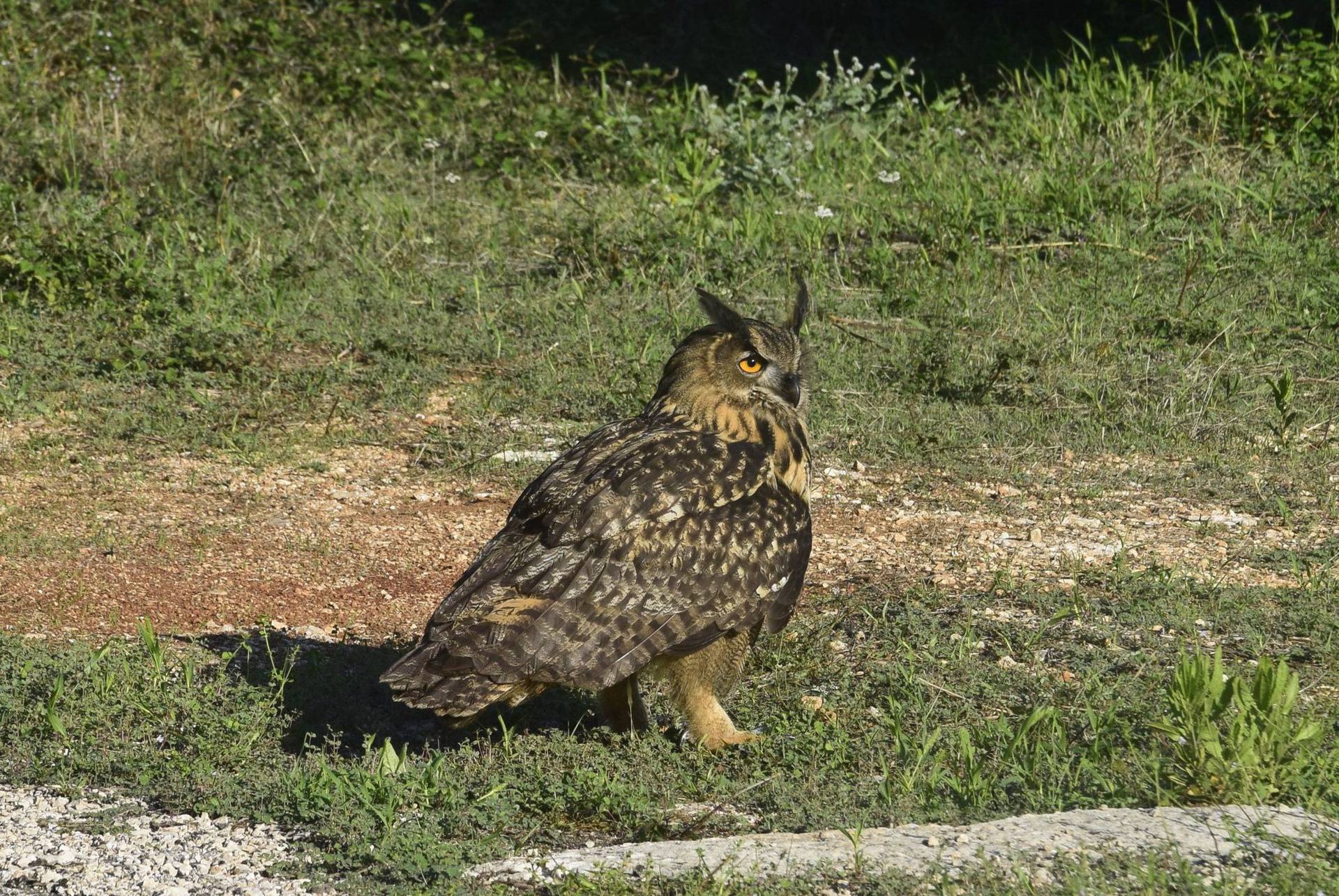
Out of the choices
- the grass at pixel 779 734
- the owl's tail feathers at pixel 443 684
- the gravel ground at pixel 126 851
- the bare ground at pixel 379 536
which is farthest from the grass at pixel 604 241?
the gravel ground at pixel 126 851

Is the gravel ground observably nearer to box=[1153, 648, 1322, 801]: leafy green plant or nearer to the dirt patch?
the dirt patch

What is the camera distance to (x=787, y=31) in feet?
54.0

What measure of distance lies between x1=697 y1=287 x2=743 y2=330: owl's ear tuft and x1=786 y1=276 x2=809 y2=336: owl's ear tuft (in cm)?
32

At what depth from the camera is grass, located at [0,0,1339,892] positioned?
15.7 ft

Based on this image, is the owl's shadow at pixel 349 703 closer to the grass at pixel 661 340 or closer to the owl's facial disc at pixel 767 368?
the grass at pixel 661 340

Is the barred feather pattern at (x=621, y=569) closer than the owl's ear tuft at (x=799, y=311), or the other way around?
the barred feather pattern at (x=621, y=569)

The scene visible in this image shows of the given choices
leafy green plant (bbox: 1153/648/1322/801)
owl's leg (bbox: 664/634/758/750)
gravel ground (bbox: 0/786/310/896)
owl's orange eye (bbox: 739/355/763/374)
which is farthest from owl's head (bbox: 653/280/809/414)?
gravel ground (bbox: 0/786/310/896)

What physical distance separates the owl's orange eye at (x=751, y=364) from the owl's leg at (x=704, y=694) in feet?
3.16

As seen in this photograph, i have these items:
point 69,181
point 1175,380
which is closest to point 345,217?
point 69,181

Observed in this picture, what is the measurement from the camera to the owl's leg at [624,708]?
542 cm

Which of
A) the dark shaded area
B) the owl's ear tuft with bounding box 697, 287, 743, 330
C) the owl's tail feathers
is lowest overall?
the owl's tail feathers

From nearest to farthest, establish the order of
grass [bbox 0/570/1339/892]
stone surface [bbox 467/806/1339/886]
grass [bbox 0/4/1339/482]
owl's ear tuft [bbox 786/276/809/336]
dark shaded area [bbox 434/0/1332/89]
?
stone surface [bbox 467/806/1339/886] < grass [bbox 0/570/1339/892] < owl's ear tuft [bbox 786/276/809/336] < grass [bbox 0/4/1339/482] < dark shaded area [bbox 434/0/1332/89]

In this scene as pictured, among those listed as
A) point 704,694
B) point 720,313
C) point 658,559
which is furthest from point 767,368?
point 704,694

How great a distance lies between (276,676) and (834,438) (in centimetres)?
361
